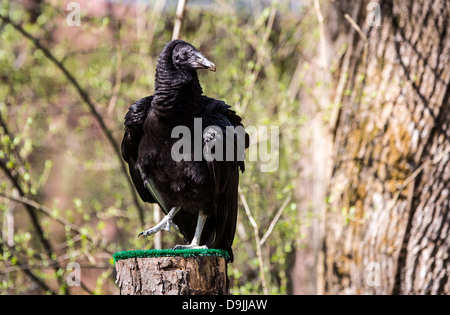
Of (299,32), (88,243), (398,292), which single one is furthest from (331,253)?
(299,32)

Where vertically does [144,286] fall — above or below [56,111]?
below

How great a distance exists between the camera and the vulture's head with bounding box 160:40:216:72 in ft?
11.0

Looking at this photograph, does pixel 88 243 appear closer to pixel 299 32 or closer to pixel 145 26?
pixel 145 26

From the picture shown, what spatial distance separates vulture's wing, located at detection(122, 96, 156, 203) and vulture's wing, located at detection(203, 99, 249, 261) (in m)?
0.41

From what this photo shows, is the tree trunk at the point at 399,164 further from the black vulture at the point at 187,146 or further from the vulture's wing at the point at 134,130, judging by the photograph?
the vulture's wing at the point at 134,130

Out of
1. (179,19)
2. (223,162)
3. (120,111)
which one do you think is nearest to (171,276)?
(223,162)

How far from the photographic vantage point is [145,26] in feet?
21.2

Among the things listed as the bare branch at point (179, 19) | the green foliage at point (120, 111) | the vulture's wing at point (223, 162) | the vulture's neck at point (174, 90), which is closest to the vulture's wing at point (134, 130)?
the vulture's neck at point (174, 90)

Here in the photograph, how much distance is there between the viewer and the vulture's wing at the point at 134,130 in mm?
3537

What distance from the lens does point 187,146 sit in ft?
11.2

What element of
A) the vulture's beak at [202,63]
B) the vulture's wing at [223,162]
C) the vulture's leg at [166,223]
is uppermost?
the vulture's beak at [202,63]

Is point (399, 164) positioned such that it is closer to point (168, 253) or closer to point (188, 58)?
point (188, 58)

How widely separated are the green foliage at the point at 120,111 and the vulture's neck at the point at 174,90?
1.26 m
